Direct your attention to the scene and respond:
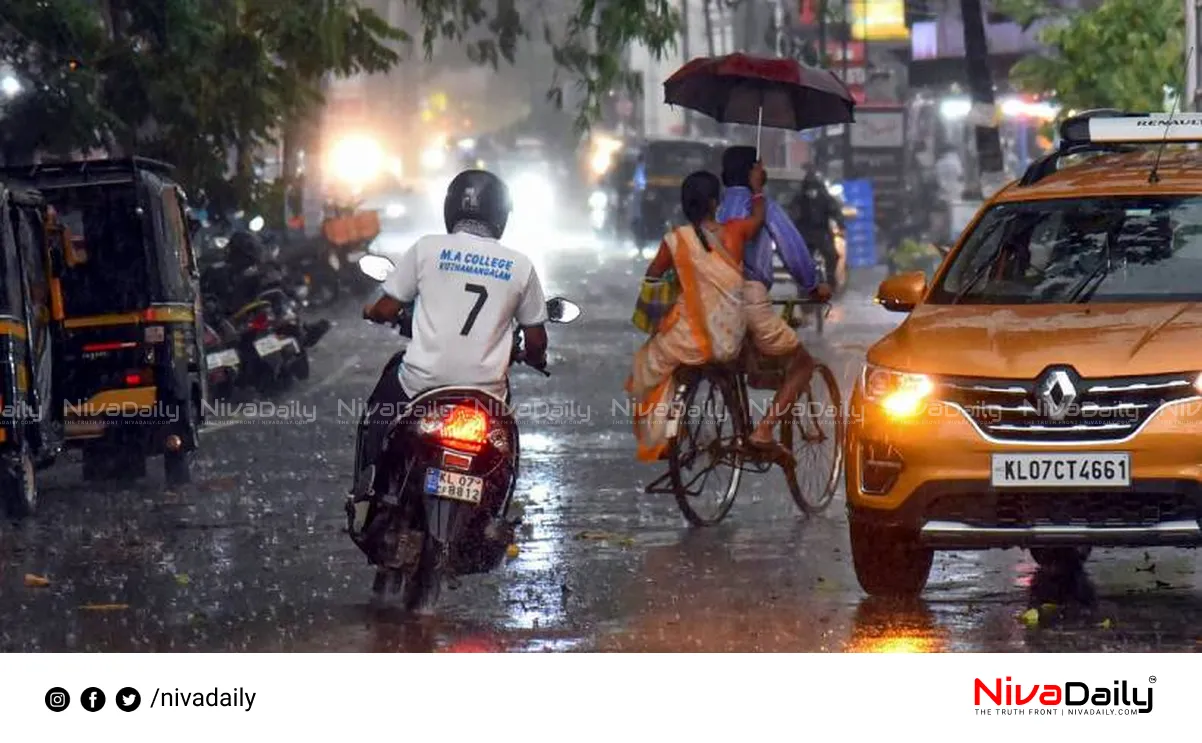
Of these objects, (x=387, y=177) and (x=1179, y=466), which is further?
(x=387, y=177)

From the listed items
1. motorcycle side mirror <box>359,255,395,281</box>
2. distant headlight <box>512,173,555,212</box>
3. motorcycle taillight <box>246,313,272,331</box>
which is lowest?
distant headlight <box>512,173,555,212</box>

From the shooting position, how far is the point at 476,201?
31.6ft

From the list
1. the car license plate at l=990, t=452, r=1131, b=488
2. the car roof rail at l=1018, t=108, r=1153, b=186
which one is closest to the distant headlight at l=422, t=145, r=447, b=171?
the car roof rail at l=1018, t=108, r=1153, b=186

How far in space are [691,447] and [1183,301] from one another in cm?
327

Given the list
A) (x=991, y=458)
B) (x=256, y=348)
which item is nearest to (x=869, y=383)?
(x=991, y=458)

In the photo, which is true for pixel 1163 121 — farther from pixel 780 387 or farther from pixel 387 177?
pixel 387 177

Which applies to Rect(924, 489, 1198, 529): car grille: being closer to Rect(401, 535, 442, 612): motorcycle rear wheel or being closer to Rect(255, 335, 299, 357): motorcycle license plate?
Rect(401, 535, 442, 612): motorcycle rear wheel

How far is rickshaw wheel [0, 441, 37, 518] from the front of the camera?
13859 mm

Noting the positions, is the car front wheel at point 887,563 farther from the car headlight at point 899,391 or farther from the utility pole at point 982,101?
the utility pole at point 982,101

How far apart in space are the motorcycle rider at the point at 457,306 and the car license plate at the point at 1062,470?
5.86 feet

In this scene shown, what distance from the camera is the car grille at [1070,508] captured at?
924 centimetres

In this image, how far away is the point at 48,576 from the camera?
453 inches
